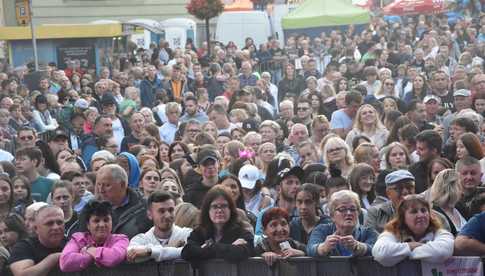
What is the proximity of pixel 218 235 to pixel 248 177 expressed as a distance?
309cm

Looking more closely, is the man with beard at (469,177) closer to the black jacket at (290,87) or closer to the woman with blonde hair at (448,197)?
the woman with blonde hair at (448,197)

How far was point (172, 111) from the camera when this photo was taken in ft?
62.7

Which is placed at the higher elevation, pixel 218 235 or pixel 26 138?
pixel 218 235

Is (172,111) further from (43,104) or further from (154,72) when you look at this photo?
(154,72)

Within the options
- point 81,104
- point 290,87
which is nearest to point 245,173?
point 81,104

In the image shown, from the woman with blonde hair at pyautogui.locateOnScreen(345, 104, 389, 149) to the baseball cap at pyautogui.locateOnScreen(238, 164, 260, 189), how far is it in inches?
124

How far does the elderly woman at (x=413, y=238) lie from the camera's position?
8.87 meters

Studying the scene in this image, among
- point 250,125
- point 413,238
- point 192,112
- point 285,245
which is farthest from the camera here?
point 192,112

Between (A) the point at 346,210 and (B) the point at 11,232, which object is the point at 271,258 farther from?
(B) the point at 11,232

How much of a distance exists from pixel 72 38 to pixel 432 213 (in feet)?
78.7

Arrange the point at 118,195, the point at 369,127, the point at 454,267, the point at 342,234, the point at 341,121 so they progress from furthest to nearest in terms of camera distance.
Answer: the point at 341,121, the point at 369,127, the point at 118,195, the point at 342,234, the point at 454,267

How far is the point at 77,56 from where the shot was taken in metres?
32.6

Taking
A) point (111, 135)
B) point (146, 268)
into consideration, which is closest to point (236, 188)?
point (146, 268)

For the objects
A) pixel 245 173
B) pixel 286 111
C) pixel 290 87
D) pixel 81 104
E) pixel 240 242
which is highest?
pixel 240 242
